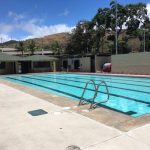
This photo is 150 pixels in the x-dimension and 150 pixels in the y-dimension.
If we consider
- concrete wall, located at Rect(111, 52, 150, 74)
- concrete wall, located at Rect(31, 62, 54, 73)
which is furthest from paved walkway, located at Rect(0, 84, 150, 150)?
concrete wall, located at Rect(31, 62, 54, 73)

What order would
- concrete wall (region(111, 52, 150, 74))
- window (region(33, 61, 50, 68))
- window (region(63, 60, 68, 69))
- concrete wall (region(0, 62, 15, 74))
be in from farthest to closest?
window (region(63, 60, 68, 69))
window (region(33, 61, 50, 68))
concrete wall (region(0, 62, 15, 74))
concrete wall (region(111, 52, 150, 74))

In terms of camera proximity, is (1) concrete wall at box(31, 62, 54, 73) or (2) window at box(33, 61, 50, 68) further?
(2) window at box(33, 61, 50, 68)

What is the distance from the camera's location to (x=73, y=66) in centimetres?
3070

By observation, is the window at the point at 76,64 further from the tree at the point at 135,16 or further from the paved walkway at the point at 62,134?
the paved walkway at the point at 62,134

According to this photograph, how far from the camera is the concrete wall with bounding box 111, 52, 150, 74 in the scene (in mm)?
19980

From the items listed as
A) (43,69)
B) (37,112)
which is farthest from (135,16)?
(37,112)

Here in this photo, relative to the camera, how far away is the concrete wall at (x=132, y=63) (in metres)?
20.0

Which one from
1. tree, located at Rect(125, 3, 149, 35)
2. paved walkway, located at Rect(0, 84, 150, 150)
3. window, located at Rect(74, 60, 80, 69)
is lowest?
paved walkway, located at Rect(0, 84, 150, 150)

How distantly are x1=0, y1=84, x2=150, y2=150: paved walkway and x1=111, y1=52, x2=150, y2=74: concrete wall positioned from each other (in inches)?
626

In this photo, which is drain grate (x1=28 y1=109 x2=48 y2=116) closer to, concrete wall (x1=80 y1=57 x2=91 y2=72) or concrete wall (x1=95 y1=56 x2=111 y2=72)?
concrete wall (x1=95 y1=56 x2=111 y2=72)

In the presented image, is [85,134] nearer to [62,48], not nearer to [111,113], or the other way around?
[111,113]

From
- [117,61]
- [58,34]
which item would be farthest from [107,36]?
[58,34]

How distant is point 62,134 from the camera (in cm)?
419

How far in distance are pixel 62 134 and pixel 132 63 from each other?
725 inches
